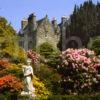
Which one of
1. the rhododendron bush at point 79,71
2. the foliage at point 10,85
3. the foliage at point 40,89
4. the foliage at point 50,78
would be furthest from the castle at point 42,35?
the foliage at point 10,85

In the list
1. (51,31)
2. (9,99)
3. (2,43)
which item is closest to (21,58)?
(2,43)

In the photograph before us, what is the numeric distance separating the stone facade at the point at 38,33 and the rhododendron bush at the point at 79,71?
143ft

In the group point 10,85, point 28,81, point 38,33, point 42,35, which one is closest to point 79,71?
point 10,85

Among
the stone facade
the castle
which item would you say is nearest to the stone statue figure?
the castle

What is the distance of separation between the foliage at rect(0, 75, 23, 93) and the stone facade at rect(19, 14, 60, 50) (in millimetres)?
49557

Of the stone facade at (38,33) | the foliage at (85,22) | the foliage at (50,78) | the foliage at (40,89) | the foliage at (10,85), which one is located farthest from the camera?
the foliage at (85,22)

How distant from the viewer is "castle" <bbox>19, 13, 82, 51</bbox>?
8306cm

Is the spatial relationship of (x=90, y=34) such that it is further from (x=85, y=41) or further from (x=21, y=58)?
(x=21, y=58)

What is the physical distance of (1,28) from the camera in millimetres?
46281

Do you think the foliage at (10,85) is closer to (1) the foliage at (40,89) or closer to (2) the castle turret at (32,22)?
(1) the foliage at (40,89)

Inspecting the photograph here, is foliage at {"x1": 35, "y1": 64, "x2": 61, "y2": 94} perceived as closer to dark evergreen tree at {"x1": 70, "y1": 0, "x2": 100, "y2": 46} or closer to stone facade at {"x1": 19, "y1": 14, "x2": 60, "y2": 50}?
stone facade at {"x1": 19, "y1": 14, "x2": 60, "y2": 50}

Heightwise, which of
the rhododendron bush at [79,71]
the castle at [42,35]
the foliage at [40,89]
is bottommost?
the foliage at [40,89]

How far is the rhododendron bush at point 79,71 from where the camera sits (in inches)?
1427

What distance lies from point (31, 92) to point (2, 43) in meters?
15.1
